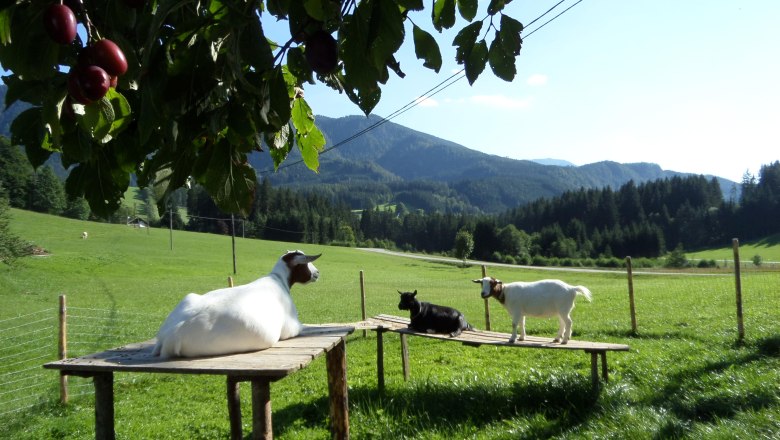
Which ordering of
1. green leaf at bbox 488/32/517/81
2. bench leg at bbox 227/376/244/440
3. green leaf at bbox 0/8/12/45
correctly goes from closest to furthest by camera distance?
1. green leaf at bbox 0/8/12/45
2. green leaf at bbox 488/32/517/81
3. bench leg at bbox 227/376/244/440

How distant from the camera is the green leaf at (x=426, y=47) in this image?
4.76 feet

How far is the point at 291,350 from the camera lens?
3.96 m

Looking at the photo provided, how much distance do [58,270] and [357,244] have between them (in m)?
75.2

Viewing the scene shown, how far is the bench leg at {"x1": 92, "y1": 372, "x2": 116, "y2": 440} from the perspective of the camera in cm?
410

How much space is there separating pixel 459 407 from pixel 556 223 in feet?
346

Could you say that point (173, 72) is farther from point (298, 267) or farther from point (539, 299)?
point (539, 299)

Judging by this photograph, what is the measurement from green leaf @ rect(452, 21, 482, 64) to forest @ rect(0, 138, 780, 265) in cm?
8401

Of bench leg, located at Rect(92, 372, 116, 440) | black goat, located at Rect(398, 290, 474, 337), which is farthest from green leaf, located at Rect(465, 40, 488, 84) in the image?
black goat, located at Rect(398, 290, 474, 337)

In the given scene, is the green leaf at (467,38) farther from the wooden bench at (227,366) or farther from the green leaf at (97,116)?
the wooden bench at (227,366)

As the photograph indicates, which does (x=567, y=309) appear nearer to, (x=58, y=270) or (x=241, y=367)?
(x=241, y=367)

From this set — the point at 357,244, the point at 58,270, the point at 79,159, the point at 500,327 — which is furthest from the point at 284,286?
the point at 357,244

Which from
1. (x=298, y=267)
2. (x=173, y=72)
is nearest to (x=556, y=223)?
(x=298, y=267)

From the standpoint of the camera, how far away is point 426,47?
4.80ft

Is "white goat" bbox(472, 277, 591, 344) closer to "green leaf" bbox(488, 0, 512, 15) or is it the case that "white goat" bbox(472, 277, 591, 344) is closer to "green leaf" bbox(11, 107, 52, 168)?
"green leaf" bbox(488, 0, 512, 15)
